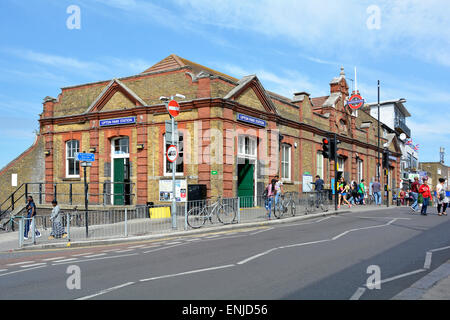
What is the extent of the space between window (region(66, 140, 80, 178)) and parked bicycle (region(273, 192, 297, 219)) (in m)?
12.3

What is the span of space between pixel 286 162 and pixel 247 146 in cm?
430

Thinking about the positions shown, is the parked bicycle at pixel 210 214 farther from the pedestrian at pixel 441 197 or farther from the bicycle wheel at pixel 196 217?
the pedestrian at pixel 441 197

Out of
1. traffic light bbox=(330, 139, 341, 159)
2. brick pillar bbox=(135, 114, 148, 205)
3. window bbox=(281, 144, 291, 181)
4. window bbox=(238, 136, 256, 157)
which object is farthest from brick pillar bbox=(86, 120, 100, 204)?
traffic light bbox=(330, 139, 341, 159)

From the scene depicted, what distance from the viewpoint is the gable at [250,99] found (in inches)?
835

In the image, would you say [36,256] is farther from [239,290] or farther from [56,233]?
[239,290]

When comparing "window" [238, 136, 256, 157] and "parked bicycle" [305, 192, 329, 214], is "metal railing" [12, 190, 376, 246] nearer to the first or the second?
"parked bicycle" [305, 192, 329, 214]

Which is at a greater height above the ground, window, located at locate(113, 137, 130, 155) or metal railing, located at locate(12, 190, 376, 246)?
window, located at locate(113, 137, 130, 155)

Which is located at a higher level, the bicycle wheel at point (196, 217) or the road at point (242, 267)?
the bicycle wheel at point (196, 217)

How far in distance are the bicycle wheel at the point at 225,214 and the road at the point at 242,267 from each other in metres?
3.01

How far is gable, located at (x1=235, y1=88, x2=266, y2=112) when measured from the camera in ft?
69.6

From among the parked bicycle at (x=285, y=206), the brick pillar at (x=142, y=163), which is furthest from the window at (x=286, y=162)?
the brick pillar at (x=142, y=163)

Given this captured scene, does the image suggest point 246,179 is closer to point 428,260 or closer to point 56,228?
point 56,228

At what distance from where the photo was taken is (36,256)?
1171 cm

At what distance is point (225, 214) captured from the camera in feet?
53.0
